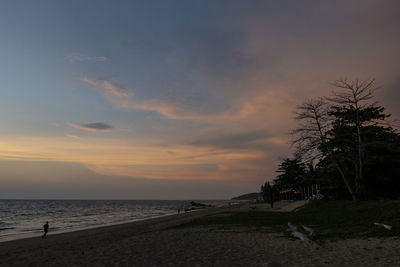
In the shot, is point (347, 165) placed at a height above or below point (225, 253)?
above

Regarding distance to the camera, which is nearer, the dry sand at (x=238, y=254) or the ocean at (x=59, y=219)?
the dry sand at (x=238, y=254)

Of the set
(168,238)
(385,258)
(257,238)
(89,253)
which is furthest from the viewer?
(168,238)

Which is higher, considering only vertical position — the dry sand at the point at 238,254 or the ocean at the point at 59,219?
the dry sand at the point at 238,254

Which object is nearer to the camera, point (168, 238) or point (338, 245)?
point (338, 245)

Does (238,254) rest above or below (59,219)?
above

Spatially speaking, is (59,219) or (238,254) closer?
(238,254)

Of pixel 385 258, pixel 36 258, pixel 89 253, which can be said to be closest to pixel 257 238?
pixel 385 258

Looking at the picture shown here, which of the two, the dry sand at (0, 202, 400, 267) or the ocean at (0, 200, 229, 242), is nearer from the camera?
the dry sand at (0, 202, 400, 267)

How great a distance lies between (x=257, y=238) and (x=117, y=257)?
21.5 ft

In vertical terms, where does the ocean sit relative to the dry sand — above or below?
below

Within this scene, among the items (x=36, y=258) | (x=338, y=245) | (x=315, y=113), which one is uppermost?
(x=315, y=113)

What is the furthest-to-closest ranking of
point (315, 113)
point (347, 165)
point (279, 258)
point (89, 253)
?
point (347, 165) → point (315, 113) → point (89, 253) → point (279, 258)

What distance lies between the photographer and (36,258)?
11.6 m

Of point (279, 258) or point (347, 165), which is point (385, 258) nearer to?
point (279, 258)
